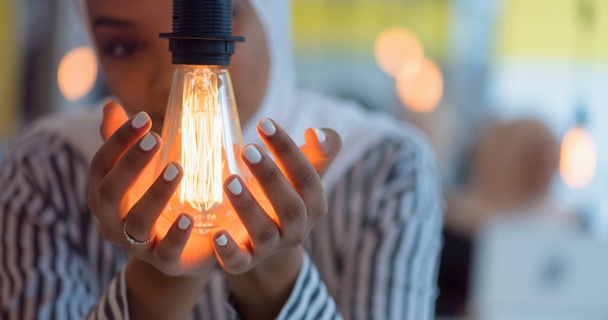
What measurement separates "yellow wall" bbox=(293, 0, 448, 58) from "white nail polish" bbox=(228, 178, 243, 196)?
18.3 ft

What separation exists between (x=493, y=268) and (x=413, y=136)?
179cm

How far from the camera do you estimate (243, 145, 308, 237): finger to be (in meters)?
0.54

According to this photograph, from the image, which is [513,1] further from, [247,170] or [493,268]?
[247,170]

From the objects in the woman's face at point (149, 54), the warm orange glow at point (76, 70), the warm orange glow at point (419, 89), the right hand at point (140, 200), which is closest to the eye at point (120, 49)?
the woman's face at point (149, 54)

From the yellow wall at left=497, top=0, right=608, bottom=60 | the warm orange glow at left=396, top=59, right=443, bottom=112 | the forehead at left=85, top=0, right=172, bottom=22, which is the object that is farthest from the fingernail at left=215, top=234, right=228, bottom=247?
the yellow wall at left=497, top=0, right=608, bottom=60

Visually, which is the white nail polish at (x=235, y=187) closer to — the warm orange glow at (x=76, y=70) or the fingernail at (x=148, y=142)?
the fingernail at (x=148, y=142)

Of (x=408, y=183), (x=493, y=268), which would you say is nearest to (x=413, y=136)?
(x=408, y=183)

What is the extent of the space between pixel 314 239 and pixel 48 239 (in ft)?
1.02

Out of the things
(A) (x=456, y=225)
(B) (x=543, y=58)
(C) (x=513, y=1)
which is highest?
(C) (x=513, y=1)

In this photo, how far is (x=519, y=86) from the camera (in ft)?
19.3

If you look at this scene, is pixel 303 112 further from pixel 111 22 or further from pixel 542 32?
pixel 542 32

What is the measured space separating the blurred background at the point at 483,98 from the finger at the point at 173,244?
1.56 ft

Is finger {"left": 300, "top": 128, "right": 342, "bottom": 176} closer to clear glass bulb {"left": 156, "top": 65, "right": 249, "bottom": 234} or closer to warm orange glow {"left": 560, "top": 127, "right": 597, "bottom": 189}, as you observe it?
clear glass bulb {"left": 156, "top": 65, "right": 249, "bottom": 234}

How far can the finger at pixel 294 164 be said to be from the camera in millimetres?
545
